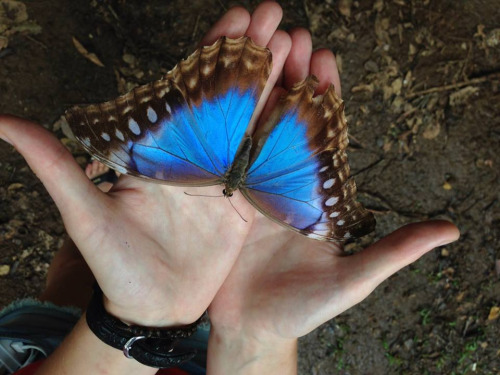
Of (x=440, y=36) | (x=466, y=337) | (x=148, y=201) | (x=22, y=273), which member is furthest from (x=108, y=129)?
(x=466, y=337)

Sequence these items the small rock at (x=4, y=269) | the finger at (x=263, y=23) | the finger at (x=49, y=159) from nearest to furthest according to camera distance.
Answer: the finger at (x=49, y=159)
the finger at (x=263, y=23)
the small rock at (x=4, y=269)

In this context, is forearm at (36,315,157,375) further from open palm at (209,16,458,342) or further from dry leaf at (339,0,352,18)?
dry leaf at (339,0,352,18)

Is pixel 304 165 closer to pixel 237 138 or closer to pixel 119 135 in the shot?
pixel 237 138

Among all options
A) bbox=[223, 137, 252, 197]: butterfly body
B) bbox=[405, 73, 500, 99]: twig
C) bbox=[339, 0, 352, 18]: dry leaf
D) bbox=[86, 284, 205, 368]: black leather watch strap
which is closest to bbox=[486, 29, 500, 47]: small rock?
bbox=[405, 73, 500, 99]: twig

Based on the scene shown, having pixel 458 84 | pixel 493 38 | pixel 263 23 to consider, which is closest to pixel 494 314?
pixel 458 84

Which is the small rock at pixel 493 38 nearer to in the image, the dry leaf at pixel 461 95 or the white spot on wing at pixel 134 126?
the dry leaf at pixel 461 95

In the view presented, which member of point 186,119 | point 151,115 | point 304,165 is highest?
point 151,115

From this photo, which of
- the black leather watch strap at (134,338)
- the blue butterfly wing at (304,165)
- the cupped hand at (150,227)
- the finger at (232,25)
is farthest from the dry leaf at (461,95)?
the black leather watch strap at (134,338)
